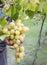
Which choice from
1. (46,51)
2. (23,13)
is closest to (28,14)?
(23,13)

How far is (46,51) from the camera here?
2758 millimetres

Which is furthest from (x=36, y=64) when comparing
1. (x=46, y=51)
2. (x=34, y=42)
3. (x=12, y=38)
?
(x=12, y=38)

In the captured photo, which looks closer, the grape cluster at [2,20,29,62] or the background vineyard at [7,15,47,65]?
the grape cluster at [2,20,29,62]

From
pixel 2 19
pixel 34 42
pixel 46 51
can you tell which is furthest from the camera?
pixel 34 42

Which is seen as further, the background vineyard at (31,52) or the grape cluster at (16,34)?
the background vineyard at (31,52)

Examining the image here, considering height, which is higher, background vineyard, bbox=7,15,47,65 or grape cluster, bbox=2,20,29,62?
grape cluster, bbox=2,20,29,62

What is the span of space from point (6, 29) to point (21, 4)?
0.15 metres

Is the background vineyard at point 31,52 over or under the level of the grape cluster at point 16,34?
under

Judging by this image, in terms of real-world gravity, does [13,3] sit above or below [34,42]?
above

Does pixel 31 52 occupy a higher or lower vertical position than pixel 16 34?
lower

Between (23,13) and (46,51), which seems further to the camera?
(46,51)

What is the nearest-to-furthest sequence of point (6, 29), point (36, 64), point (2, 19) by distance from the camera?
point (6, 29) → point (2, 19) → point (36, 64)

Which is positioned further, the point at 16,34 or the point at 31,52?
the point at 31,52

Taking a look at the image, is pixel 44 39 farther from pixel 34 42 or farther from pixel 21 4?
pixel 21 4
